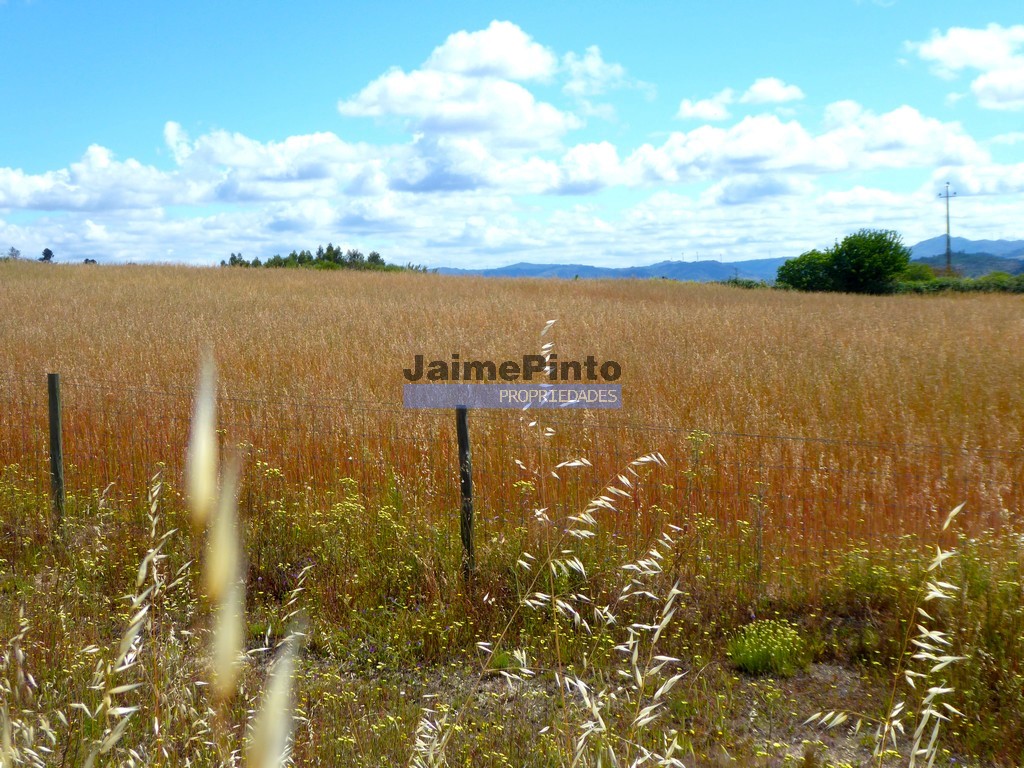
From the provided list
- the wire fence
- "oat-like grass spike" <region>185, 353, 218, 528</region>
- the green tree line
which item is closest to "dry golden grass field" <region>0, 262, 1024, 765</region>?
the wire fence

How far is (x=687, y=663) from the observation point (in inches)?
161

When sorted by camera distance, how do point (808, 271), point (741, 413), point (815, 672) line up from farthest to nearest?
point (808, 271)
point (741, 413)
point (815, 672)

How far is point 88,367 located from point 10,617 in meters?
6.48

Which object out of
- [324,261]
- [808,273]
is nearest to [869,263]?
[808,273]

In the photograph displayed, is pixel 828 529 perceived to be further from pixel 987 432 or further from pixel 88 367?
pixel 88 367

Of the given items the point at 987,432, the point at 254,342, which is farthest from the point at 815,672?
the point at 254,342

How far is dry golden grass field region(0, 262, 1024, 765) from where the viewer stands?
369 centimetres

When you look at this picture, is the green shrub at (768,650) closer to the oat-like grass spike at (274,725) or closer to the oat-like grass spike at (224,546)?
the oat-like grass spike at (274,725)

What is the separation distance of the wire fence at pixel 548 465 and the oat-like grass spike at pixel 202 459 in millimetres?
110

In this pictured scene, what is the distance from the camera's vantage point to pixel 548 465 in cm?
614

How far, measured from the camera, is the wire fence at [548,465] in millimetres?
5477

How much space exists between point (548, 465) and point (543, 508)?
5.17 feet

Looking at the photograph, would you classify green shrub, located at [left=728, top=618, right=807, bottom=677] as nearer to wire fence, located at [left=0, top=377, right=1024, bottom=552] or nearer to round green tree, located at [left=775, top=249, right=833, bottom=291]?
wire fence, located at [left=0, top=377, right=1024, bottom=552]

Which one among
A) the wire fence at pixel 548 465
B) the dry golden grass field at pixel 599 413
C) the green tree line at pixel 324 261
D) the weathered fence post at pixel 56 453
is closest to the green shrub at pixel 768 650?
the wire fence at pixel 548 465
